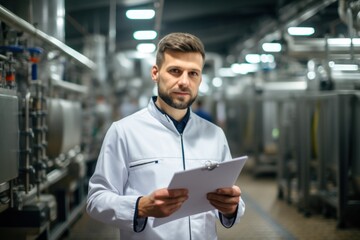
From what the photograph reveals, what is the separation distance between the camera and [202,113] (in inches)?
254

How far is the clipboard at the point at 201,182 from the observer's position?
141 cm

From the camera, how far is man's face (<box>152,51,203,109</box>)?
1.65 m

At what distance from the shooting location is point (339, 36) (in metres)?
3.94

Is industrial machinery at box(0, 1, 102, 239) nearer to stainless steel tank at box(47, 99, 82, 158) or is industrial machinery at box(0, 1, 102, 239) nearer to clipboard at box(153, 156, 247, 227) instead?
stainless steel tank at box(47, 99, 82, 158)

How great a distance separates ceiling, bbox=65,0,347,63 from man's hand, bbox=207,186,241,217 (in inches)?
117

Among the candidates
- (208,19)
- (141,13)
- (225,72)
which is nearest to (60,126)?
(141,13)

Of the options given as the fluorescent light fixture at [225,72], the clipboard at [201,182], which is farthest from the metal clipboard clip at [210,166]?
the fluorescent light fixture at [225,72]

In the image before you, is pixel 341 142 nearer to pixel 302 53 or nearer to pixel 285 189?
pixel 302 53

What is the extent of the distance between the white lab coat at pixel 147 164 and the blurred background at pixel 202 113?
93 cm

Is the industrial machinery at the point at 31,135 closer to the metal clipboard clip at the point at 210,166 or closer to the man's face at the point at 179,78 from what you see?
the man's face at the point at 179,78

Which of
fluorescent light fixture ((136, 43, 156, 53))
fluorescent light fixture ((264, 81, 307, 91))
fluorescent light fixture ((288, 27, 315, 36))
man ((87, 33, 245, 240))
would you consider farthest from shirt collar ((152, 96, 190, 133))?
fluorescent light fixture ((264, 81, 307, 91))

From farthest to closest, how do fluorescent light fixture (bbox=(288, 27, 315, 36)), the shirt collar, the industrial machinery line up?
fluorescent light fixture (bbox=(288, 27, 315, 36)), the industrial machinery, the shirt collar

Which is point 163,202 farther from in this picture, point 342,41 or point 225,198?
point 342,41

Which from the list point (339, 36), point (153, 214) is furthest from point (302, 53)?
point (153, 214)
